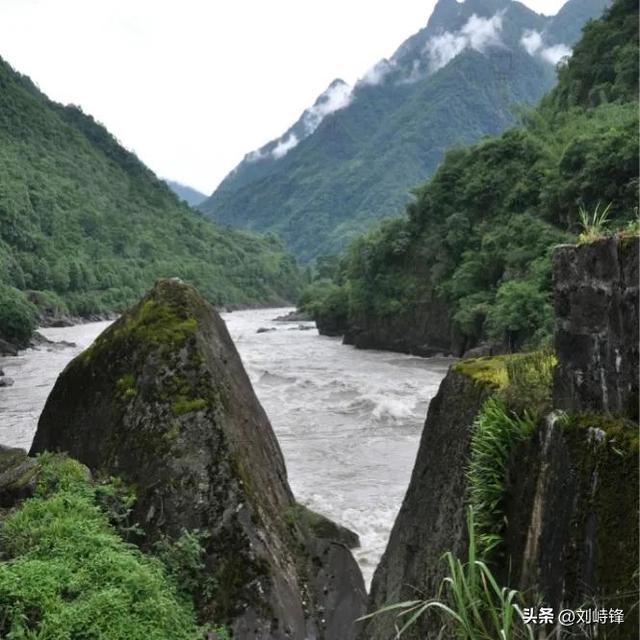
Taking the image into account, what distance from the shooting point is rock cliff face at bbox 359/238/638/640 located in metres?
3.73

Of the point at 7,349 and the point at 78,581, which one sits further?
the point at 7,349

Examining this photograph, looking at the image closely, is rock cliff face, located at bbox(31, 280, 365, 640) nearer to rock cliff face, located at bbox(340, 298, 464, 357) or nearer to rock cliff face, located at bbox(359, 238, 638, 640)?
rock cliff face, located at bbox(359, 238, 638, 640)

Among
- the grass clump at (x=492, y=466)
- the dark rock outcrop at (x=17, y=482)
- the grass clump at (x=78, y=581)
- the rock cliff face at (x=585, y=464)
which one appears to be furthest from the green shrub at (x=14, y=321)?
the grass clump at (x=492, y=466)

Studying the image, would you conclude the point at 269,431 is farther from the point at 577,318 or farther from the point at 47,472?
the point at 577,318

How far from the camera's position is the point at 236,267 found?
138125 millimetres

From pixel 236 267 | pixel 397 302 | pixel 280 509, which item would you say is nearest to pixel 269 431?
pixel 280 509

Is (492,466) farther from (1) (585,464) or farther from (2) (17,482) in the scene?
(2) (17,482)

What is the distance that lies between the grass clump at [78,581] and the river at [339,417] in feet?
16.4

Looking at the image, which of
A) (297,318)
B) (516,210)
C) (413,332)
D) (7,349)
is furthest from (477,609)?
(297,318)

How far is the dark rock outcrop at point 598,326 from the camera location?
4.12 m

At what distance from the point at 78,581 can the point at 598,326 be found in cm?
453

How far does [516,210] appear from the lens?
132 feet

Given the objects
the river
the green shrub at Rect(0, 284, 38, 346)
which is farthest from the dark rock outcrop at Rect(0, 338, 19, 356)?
the green shrub at Rect(0, 284, 38, 346)

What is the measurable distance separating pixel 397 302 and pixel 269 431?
3794cm
